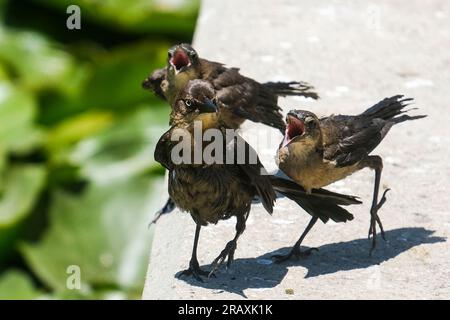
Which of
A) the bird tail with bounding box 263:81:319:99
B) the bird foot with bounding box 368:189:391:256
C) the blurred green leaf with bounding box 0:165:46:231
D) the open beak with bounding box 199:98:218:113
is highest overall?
the bird tail with bounding box 263:81:319:99

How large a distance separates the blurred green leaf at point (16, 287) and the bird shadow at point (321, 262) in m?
2.20

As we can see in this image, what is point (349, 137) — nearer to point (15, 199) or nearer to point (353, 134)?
point (353, 134)

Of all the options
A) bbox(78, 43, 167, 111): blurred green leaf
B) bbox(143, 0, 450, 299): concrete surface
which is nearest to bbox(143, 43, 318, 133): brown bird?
bbox(143, 0, 450, 299): concrete surface

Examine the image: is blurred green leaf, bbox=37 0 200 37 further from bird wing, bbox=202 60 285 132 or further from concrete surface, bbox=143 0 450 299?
bird wing, bbox=202 60 285 132

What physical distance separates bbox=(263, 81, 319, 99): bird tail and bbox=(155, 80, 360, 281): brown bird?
1435 millimetres

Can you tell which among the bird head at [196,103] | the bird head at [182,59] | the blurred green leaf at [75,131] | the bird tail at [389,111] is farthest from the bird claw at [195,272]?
the blurred green leaf at [75,131]

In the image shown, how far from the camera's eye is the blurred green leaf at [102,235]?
709cm

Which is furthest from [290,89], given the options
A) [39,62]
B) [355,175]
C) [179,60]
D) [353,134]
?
[39,62]

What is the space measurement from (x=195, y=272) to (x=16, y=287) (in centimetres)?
253

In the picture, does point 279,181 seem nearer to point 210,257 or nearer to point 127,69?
point 210,257

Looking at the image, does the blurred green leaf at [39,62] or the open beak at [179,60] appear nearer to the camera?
the open beak at [179,60]

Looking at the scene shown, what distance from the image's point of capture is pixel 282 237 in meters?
5.31

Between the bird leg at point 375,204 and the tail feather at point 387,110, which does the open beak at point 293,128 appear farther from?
the tail feather at point 387,110

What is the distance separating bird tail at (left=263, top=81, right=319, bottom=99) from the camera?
6383 millimetres
